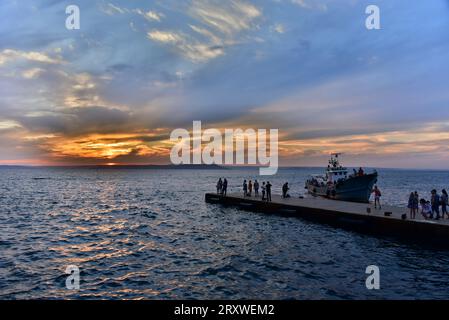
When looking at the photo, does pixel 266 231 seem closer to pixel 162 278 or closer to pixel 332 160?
pixel 162 278

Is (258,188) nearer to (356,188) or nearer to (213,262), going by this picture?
(356,188)

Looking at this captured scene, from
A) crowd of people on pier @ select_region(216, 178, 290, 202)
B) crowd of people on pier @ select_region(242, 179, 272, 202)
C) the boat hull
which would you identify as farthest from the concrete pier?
the boat hull

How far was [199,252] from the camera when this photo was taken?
21.7 meters

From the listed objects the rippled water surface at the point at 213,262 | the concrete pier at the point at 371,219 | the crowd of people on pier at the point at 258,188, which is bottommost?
the rippled water surface at the point at 213,262

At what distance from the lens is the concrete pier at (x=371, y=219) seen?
874 inches

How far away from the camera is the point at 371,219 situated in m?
26.3

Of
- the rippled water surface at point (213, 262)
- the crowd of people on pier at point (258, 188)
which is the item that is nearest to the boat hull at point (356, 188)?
the crowd of people on pier at point (258, 188)

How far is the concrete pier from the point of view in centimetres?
2219

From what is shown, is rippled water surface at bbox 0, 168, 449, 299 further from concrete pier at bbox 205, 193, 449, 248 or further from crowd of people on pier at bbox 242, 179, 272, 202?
crowd of people on pier at bbox 242, 179, 272, 202

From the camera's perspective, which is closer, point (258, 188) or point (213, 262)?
point (213, 262)

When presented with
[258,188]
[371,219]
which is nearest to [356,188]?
[258,188]

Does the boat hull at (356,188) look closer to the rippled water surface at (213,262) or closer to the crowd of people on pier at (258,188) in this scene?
the crowd of people on pier at (258,188)

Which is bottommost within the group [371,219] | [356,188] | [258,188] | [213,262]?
[213,262]
